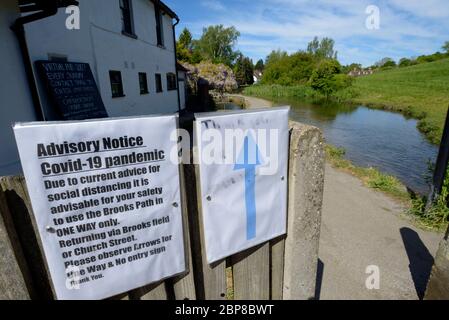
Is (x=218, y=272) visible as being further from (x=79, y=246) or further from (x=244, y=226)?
(x=79, y=246)

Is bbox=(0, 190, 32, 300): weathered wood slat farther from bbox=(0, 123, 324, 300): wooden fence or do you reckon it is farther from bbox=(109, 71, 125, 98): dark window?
bbox=(109, 71, 125, 98): dark window

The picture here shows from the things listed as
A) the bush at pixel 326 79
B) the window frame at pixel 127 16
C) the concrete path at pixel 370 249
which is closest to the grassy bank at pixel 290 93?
the bush at pixel 326 79

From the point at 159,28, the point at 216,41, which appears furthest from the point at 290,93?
the point at 159,28

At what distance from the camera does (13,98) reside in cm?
459

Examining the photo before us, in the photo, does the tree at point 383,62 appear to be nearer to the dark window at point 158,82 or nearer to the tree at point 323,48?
the tree at point 323,48

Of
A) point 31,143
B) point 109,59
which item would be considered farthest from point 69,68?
point 31,143

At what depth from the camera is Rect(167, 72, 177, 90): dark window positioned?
50.3 feet

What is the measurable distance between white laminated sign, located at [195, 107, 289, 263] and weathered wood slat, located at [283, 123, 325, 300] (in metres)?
0.06

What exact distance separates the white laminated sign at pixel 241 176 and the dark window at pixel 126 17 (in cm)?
1118

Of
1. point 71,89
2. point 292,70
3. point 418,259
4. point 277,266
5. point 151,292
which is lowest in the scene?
point 418,259

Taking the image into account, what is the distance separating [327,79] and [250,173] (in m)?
49.2

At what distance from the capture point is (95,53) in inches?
312

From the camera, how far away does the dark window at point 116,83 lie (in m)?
9.28

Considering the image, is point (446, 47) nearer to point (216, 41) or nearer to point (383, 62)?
point (383, 62)
